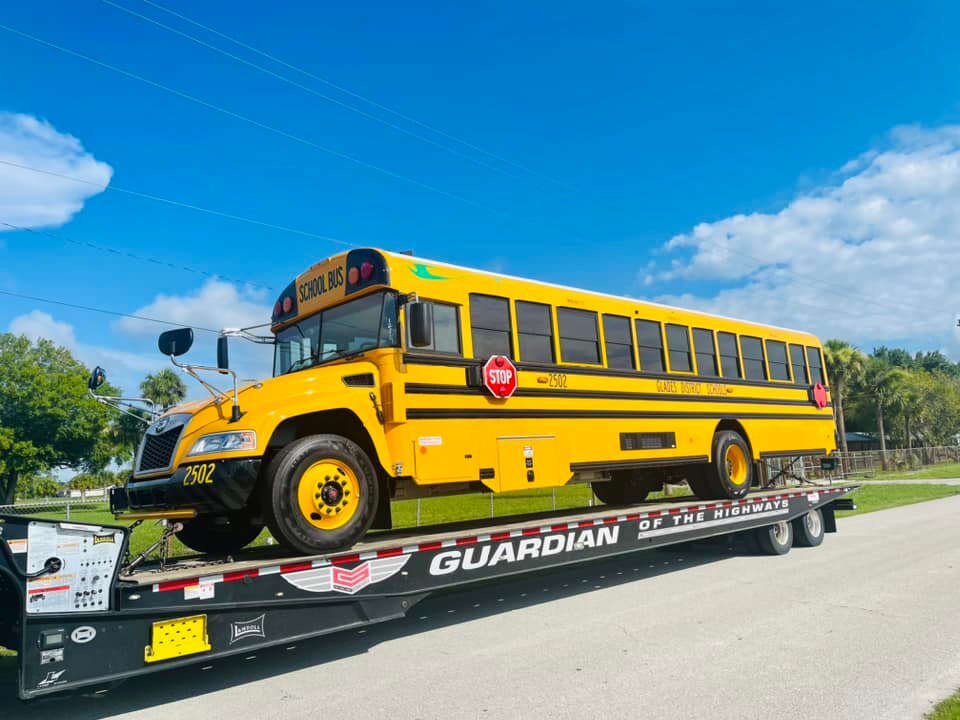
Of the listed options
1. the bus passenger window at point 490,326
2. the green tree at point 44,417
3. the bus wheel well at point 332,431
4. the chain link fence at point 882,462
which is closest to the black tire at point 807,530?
the bus passenger window at point 490,326

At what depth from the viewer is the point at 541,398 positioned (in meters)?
7.59

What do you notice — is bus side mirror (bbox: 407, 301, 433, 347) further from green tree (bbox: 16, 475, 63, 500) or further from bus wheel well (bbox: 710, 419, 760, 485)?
green tree (bbox: 16, 475, 63, 500)

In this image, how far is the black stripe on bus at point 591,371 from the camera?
21.8ft

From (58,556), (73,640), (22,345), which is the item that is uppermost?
(22,345)

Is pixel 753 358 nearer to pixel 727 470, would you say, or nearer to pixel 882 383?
pixel 727 470

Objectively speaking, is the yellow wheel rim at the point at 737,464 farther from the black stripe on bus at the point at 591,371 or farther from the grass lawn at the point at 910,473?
the grass lawn at the point at 910,473

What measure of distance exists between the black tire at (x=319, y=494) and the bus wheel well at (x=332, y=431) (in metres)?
0.26

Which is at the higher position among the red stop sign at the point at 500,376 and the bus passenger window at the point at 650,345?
the bus passenger window at the point at 650,345

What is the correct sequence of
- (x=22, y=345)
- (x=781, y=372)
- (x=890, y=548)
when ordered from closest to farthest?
(x=890, y=548) < (x=781, y=372) < (x=22, y=345)

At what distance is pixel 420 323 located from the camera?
20.8ft

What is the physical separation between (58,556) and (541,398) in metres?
4.66

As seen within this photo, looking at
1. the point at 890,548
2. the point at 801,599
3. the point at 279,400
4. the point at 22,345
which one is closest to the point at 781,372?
the point at 890,548

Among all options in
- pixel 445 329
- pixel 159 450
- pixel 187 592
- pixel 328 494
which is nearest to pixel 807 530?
pixel 445 329

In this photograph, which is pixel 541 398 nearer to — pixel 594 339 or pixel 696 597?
pixel 594 339
